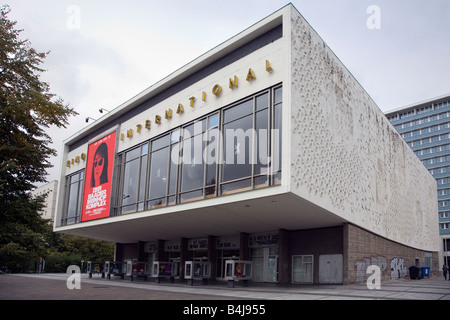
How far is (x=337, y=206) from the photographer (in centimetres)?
2186

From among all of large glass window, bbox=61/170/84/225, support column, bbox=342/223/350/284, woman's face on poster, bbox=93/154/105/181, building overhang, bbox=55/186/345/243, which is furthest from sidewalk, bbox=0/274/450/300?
large glass window, bbox=61/170/84/225

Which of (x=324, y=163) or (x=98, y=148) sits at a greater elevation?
(x=98, y=148)

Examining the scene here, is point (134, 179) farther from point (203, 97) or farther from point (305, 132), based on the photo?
point (305, 132)

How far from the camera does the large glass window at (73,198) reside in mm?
35031

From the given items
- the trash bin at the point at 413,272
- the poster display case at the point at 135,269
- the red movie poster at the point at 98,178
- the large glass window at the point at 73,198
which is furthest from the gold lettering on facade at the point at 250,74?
the trash bin at the point at 413,272

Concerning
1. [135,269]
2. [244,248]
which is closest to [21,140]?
[244,248]

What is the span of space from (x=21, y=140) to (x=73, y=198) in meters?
21.9

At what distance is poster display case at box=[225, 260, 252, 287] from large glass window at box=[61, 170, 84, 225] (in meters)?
17.0

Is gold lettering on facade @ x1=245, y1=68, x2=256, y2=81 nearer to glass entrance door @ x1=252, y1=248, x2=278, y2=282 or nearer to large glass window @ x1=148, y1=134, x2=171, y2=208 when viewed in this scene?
large glass window @ x1=148, y1=134, x2=171, y2=208

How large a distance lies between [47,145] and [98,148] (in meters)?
15.7

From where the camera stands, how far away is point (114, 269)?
114ft

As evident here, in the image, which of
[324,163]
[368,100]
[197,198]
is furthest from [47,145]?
[368,100]
